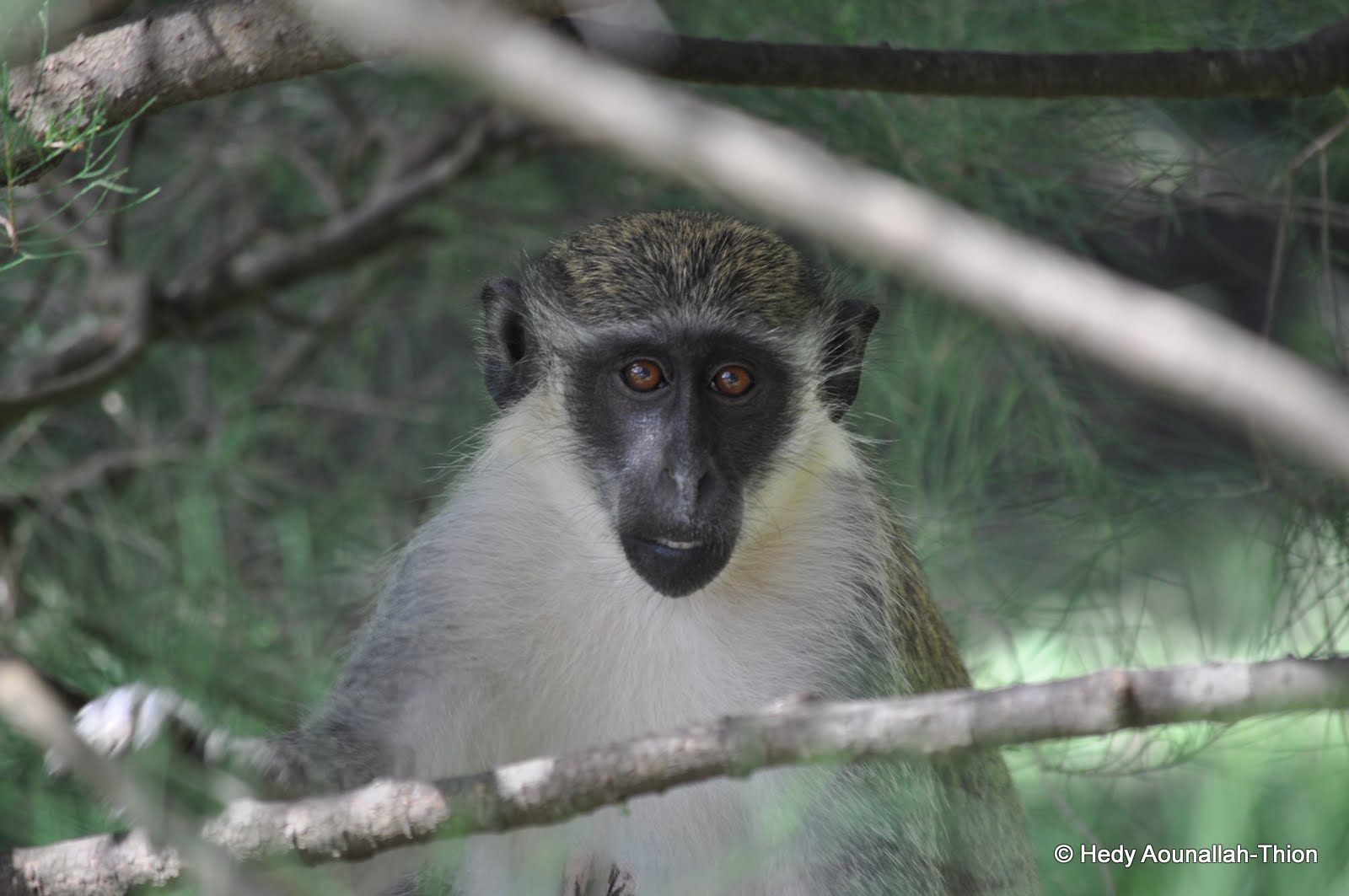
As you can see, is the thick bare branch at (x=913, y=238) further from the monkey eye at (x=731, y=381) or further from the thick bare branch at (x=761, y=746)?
the monkey eye at (x=731, y=381)

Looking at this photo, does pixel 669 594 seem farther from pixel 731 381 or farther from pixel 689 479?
pixel 731 381

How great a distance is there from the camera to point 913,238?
97cm

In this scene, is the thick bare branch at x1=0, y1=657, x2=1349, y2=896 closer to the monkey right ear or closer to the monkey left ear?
the monkey right ear

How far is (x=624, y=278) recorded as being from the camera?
286 centimetres

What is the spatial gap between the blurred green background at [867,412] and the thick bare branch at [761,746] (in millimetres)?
754

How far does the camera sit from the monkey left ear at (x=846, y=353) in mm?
2906

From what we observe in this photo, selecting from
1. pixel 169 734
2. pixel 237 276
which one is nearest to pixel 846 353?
pixel 169 734

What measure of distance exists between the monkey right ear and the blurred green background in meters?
0.24

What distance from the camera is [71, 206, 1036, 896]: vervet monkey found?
98.4 inches

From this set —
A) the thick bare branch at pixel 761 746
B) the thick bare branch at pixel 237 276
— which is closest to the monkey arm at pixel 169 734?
the thick bare branch at pixel 761 746

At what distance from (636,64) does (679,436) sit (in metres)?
0.64

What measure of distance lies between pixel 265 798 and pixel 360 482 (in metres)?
2.71

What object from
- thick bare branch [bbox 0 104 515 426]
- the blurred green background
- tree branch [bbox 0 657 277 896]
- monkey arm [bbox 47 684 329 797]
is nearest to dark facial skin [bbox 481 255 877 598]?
the blurred green background

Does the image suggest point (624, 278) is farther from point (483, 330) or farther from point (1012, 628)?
point (1012, 628)
